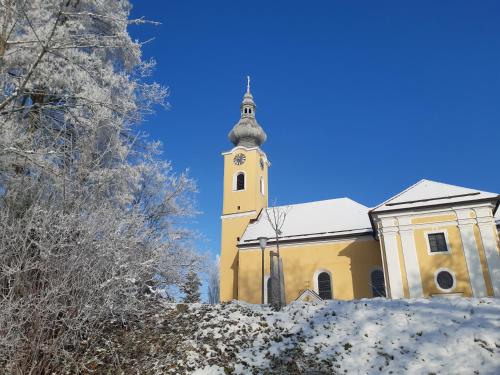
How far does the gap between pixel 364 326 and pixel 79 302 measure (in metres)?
5.91

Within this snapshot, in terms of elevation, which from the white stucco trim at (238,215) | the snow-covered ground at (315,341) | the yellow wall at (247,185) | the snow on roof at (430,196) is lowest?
the snow-covered ground at (315,341)

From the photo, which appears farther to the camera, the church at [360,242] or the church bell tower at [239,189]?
the church bell tower at [239,189]

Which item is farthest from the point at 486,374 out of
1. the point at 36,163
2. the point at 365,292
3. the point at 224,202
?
the point at 224,202

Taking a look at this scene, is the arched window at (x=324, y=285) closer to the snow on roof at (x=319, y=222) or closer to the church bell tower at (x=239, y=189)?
the snow on roof at (x=319, y=222)

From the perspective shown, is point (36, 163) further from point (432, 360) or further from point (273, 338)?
point (432, 360)

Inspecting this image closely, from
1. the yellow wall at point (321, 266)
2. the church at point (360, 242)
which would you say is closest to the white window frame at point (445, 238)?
the church at point (360, 242)

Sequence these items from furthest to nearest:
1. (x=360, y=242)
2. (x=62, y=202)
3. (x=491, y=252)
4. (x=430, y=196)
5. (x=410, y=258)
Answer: (x=360, y=242)
(x=430, y=196)
(x=410, y=258)
(x=491, y=252)
(x=62, y=202)

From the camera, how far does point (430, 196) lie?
19891 millimetres

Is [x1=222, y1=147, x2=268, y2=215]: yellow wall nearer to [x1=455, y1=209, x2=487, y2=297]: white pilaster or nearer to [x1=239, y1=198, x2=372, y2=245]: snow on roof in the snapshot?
[x1=239, y1=198, x2=372, y2=245]: snow on roof

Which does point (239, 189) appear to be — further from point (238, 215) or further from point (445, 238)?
point (445, 238)

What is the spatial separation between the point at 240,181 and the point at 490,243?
1805cm

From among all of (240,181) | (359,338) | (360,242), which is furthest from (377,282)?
(359,338)

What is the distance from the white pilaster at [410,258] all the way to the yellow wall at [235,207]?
11539mm

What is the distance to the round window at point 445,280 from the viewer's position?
60.4ft
